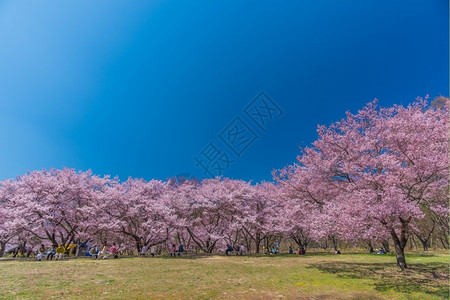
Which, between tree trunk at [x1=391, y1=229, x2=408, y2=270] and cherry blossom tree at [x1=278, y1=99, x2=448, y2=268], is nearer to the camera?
cherry blossom tree at [x1=278, y1=99, x2=448, y2=268]

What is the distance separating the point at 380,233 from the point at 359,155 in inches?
244

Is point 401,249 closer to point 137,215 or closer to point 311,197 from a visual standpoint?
point 311,197

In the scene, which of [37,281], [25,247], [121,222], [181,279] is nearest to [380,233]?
[181,279]

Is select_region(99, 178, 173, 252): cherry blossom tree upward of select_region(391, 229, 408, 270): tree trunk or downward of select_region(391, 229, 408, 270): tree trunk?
upward

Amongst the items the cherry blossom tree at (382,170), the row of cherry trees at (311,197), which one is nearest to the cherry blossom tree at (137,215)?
the row of cherry trees at (311,197)

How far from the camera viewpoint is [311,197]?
1853 cm

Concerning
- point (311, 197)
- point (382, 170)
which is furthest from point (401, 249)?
point (311, 197)

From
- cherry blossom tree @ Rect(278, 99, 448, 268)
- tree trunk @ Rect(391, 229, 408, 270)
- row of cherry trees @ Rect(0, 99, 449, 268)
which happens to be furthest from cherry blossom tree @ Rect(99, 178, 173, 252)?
tree trunk @ Rect(391, 229, 408, 270)

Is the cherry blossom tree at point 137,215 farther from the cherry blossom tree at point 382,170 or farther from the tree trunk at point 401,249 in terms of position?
the tree trunk at point 401,249

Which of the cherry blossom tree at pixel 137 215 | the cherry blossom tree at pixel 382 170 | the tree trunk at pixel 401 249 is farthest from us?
the cherry blossom tree at pixel 137 215

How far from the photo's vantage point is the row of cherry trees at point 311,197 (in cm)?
1196

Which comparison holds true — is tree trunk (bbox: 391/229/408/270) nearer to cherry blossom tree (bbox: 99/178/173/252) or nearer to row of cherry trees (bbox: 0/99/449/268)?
row of cherry trees (bbox: 0/99/449/268)

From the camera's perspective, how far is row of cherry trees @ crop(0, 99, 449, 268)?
471 inches

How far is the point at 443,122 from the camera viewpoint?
522 inches
